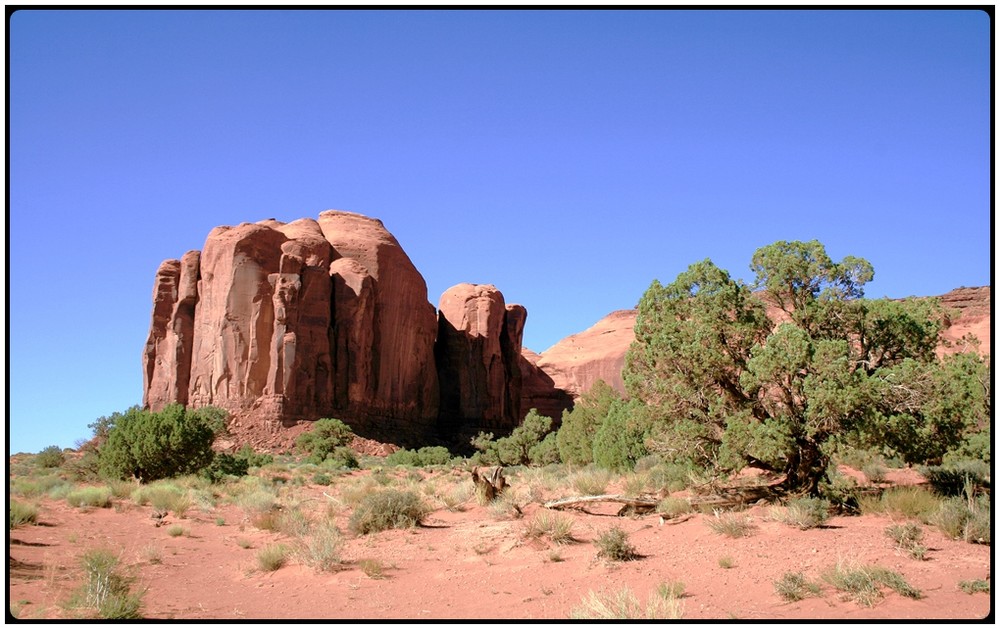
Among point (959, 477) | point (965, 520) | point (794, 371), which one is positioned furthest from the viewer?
point (959, 477)

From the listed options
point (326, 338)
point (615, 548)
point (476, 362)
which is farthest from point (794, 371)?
point (476, 362)

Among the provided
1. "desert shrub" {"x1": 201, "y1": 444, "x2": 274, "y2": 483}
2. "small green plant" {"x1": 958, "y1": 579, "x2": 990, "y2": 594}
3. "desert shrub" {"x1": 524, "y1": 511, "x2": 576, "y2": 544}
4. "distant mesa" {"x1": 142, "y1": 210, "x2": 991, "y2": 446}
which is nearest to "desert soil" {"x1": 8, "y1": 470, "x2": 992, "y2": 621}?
"small green plant" {"x1": 958, "y1": 579, "x2": 990, "y2": 594}

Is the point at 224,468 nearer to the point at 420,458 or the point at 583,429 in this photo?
the point at 583,429

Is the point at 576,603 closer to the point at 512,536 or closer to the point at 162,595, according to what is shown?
the point at 512,536

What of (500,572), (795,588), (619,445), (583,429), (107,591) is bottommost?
(500,572)

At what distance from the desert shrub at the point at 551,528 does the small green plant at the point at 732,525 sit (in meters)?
2.58

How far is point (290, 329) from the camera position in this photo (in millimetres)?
55938

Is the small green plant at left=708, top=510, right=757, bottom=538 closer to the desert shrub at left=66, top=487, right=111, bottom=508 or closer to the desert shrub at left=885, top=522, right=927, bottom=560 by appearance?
the desert shrub at left=885, top=522, right=927, bottom=560

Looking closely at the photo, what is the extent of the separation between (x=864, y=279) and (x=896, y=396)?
294cm

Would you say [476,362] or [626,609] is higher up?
[476,362]

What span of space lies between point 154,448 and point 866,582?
24258 mm

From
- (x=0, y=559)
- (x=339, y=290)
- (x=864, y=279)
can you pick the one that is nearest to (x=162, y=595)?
(x=0, y=559)

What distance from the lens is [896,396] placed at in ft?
48.2

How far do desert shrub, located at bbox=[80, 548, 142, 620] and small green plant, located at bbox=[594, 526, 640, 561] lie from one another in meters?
6.54
